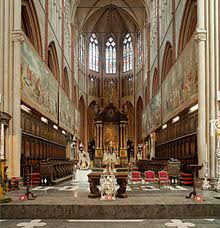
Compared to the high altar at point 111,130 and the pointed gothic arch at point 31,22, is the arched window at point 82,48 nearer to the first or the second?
the high altar at point 111,130

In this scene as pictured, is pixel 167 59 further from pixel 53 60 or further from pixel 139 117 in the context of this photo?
pixel 139 117

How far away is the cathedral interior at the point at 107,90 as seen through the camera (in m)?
15.4

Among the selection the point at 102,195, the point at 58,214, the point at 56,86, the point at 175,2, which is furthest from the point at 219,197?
the point at 56,86

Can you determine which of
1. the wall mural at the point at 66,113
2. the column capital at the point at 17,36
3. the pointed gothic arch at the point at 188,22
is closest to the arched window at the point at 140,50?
the wall mural at the point at 66,113

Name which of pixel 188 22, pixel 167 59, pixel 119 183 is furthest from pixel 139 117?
pixel 119 183

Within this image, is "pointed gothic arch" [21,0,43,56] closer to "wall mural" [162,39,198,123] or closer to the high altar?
"wall mural" [162,39,198,123]

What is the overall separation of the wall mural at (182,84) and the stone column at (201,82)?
5.52ft

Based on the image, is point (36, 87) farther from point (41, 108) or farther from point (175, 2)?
point (175, 2)

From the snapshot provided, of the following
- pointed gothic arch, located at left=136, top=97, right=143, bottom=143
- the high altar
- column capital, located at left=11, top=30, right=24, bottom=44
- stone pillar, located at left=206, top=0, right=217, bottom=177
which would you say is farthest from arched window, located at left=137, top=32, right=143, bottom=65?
stone pillar, located at left=206, top=0, right=217, bottom=177

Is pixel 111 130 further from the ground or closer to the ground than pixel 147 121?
closer to the ground

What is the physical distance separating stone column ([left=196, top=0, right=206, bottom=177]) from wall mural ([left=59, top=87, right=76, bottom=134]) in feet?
57.4

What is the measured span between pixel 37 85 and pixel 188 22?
384 inches

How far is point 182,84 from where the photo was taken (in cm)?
2069

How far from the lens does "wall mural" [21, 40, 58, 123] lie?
61.9ft
